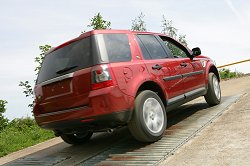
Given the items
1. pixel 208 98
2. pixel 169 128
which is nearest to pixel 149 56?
pixel 169 128

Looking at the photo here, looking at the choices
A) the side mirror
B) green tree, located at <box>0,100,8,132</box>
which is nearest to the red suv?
the side mirror

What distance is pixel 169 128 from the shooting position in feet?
18.1

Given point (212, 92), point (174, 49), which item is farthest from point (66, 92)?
point (212, 92)

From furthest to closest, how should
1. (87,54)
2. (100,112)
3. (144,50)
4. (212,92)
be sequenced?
(212,92) → (144,50) → (87,54) → (100,112)

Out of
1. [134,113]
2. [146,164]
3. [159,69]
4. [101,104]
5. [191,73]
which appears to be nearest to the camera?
[146,164]

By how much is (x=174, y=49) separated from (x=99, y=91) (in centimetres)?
248

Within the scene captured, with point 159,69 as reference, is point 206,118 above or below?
below

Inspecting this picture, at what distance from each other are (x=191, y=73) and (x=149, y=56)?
1.35m

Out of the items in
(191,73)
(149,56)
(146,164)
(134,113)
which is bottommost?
(146,164)

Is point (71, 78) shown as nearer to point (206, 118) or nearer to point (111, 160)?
point (111, 160)

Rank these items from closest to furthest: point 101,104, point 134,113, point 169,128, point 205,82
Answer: point 101,104
point 134,113
point 169,128
point 205,82

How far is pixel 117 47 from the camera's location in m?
4.57

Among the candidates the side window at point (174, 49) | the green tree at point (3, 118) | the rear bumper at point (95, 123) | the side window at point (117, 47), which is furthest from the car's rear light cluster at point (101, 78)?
the green tree at point (3, 118)

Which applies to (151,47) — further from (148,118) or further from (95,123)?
(95,123)
